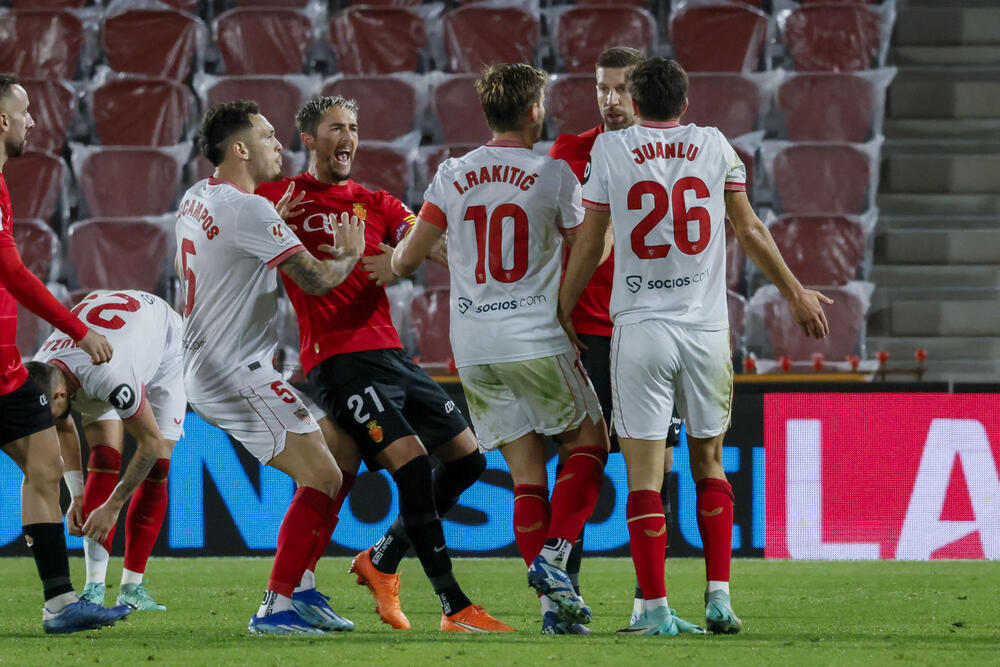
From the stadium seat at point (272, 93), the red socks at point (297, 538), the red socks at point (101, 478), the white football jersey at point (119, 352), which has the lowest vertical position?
the red socks at point (101, 478)

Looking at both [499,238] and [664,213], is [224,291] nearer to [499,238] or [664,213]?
[499,238]

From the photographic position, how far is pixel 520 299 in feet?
14.3

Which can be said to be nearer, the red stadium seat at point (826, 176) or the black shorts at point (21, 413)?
the black shorts at point (21, 413)

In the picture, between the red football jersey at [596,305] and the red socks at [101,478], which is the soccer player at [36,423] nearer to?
the red socks at [101,478]

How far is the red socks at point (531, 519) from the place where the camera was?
4.43m

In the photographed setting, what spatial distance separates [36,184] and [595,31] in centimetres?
451

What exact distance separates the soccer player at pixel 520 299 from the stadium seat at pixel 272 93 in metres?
6.02

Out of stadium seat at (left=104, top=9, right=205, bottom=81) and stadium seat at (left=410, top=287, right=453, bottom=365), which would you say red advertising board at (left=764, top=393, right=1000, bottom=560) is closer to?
stadium seat at (left=410, top=287, right=453, bottom=365)

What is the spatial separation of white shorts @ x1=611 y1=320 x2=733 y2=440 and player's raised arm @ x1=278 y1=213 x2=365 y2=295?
947 mm

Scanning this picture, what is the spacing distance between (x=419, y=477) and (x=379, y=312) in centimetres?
64

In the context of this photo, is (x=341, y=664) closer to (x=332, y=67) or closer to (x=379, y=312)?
(x=379, y=312)

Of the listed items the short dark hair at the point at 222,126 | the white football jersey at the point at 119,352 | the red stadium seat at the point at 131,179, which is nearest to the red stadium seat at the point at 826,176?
the red stadium seat at the point at 131,179

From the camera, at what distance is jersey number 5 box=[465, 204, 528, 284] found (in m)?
4.30

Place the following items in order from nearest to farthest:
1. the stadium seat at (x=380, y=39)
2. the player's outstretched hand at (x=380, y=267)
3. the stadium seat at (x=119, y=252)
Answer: the player's outstretched hand at (x=380, y=267), the stadium seat at (x=119, y=252), the stadium seat at (x=380, y=39)
